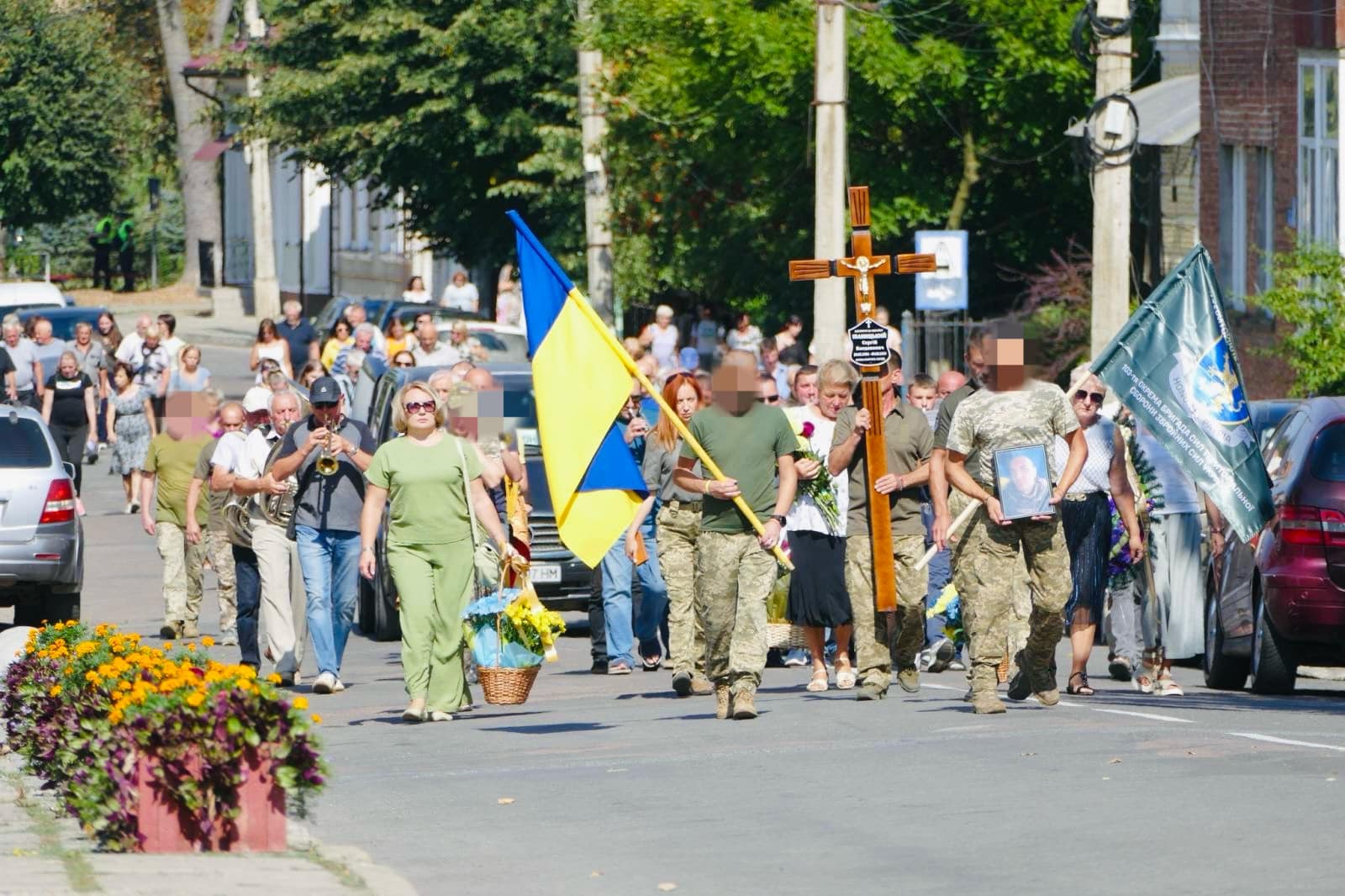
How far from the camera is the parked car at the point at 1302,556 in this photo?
516 inches

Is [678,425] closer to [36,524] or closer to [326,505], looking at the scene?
[326,505]

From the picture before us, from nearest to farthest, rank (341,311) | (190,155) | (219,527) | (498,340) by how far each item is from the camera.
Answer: (219,527) → (498,340) → (341,311) → (190,155)

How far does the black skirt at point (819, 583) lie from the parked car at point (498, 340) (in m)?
16.5

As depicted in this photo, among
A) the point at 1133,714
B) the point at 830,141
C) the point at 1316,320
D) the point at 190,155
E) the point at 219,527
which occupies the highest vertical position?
the point at 190,155

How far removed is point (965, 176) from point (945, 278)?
8.03 metres

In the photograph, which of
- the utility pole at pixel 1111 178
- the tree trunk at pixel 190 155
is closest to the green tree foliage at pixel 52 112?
the tree trunk at pixel 190 155

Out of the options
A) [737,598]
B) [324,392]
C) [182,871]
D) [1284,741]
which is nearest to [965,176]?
[324,392]

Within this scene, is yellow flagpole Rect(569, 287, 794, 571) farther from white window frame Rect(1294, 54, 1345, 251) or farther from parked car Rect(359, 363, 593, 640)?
white window frame Rect(1294, 54, 1345, 251)

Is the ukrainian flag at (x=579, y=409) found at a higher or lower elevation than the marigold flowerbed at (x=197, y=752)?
higher

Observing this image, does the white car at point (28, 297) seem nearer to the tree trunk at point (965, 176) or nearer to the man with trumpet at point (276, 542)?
the tree trunk at point (965, 176)

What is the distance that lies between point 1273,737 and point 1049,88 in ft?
68.8

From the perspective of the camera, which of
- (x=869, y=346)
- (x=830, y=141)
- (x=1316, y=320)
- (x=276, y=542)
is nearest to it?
(x=869, y=346)

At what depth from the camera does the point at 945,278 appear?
25219mm

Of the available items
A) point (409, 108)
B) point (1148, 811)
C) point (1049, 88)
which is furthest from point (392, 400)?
point (409, 108)
